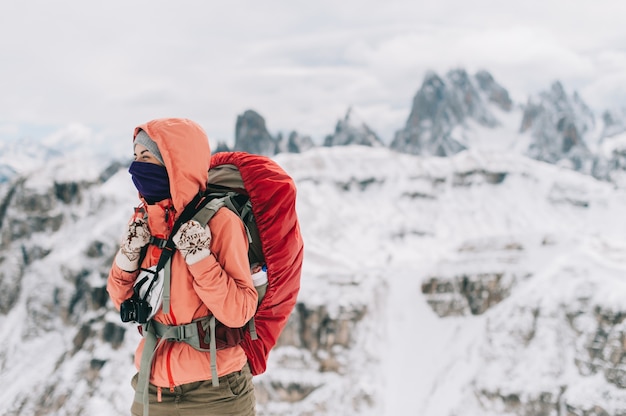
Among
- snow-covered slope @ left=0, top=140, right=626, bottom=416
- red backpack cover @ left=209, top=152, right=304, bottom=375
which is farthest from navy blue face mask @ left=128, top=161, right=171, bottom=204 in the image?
snow-covered slope @ left=0, top=140, right=626, bottom=416

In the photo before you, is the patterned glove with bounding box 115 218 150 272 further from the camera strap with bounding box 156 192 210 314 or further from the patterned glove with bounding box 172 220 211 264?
the patterned glove with bounding box 172 220 211 264

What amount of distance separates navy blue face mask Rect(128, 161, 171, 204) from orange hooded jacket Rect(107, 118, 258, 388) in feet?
0.27

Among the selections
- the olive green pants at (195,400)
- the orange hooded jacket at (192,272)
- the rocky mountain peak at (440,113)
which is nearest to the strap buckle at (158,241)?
the orange hooded jacket at (192,272)

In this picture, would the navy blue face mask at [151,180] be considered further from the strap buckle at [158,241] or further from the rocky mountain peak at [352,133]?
the rocky mountain peak at [352,133]

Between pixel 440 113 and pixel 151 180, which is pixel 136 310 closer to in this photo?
pixel 151 180

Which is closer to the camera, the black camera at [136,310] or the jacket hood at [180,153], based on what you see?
the jacket hood at [180,153]

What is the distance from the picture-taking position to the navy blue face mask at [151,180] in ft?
13.9

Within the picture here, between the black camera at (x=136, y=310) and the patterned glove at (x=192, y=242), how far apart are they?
72 cm

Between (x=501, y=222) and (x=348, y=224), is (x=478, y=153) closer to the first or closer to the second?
(x=501, y=222)

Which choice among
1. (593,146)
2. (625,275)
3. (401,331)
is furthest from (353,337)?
(593,146)

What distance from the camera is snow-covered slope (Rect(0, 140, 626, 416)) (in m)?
45.0

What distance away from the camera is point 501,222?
87.2m

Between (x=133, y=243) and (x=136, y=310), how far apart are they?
22.3 inches

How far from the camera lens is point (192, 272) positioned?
4.01 m
